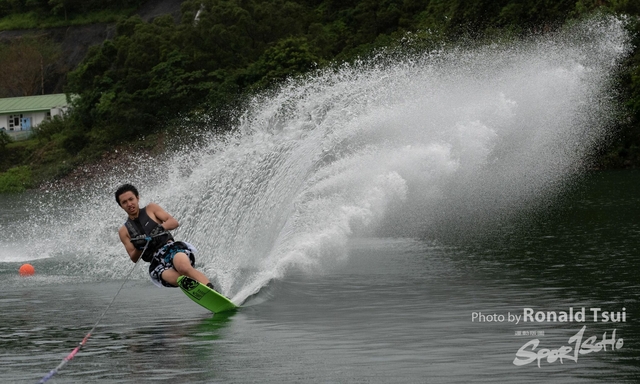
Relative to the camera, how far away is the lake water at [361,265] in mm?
11664

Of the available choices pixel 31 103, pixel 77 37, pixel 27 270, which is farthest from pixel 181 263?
pixel 77 37

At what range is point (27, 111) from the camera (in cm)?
10112

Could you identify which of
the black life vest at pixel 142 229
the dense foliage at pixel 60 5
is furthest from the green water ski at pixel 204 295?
the dense foliage at pixel 60 5

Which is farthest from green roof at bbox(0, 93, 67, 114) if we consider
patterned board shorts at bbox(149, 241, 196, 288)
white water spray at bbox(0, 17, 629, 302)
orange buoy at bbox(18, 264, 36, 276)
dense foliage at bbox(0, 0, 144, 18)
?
patterned board shorts at bbox(149, 241, 196, 288)

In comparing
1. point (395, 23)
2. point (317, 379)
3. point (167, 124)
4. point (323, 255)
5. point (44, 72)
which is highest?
point (44, 72)

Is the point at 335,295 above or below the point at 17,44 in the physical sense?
below

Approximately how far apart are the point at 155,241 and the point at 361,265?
18.1 feet

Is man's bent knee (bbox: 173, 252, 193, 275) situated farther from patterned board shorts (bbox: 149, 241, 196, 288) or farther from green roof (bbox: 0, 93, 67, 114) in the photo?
green roof (bbox: 0, 93, 67, 114)

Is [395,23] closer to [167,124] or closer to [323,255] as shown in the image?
[167,124]

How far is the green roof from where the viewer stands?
331 feet

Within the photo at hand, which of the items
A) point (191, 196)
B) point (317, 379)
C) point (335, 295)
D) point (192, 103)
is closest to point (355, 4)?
point (192, 103)

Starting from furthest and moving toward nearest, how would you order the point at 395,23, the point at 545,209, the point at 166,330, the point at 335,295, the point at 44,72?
the point at 44,72
the point at 395,23
the point at 545,209
the point at 335,295
the point at 166,330

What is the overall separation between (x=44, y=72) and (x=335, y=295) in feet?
341

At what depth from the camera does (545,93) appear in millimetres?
27219
